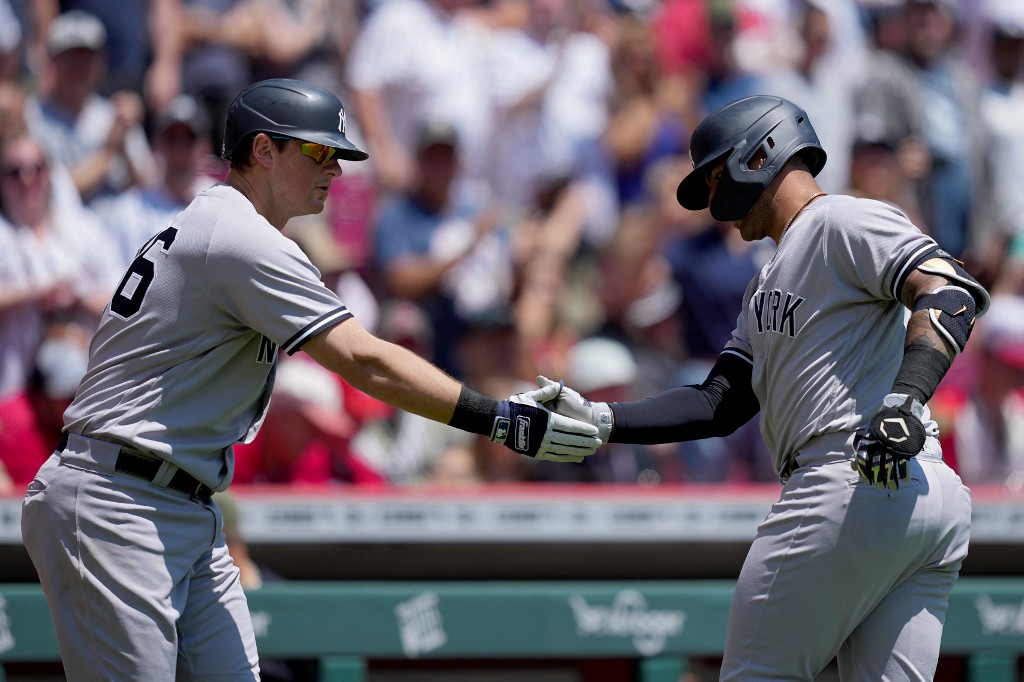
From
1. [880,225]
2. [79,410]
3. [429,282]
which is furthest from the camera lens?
[429,282]

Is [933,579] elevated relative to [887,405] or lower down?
lower down

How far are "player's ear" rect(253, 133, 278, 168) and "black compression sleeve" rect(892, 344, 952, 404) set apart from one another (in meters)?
1.63

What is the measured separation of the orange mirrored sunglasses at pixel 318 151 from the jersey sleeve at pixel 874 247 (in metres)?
1.26

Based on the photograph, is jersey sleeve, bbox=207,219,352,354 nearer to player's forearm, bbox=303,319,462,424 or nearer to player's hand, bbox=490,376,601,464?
player's forearm, bbox=303,319,462,424

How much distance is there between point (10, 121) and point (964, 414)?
4796 millimetres

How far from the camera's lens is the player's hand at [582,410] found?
143 inches

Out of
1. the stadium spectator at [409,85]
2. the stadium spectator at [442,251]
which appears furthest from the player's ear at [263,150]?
the stadium spectator at [409,85]

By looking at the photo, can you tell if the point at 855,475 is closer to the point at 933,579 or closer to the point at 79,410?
the point at 933,579

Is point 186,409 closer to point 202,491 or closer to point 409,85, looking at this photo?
point 202,491

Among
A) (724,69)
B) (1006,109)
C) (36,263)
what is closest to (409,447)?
(36,263)

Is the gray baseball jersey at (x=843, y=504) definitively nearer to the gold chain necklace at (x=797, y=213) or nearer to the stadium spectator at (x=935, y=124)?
the gold chain necklace at (x=797, y=213)

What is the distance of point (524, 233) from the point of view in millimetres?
7242

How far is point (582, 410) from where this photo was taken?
362cm

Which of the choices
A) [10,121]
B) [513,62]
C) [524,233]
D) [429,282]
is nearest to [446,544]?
[429,282]
